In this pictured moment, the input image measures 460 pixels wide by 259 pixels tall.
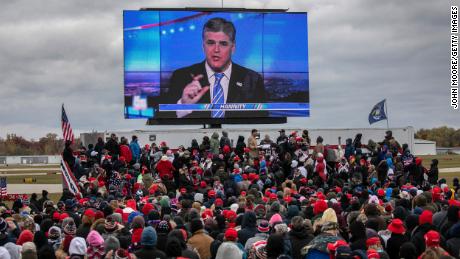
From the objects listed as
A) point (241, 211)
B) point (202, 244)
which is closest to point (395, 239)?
point (202, 244)

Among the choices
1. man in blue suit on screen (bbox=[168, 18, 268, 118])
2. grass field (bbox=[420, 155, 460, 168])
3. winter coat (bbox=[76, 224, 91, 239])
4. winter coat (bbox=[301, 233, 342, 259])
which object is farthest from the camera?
grass field (bbox=[420, 155, 460, 168])

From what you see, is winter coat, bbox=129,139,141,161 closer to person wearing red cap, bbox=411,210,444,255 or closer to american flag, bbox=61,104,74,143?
american flag, bbox=61,104,74,143

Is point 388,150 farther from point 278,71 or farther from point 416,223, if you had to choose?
point 416,223

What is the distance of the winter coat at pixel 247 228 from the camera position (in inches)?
394

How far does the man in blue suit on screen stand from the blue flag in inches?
212

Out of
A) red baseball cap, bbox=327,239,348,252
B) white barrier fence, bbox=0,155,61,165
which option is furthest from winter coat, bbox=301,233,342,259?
white barrier fence, bbox=0,155,61,165

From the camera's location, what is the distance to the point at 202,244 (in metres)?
9.88

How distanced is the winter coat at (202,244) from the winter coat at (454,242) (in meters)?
3.27

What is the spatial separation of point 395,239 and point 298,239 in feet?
4.43

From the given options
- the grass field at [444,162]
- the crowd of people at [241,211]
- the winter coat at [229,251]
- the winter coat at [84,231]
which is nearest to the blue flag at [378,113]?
the crowd of people at [241,211]

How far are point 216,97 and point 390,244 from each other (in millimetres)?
24981

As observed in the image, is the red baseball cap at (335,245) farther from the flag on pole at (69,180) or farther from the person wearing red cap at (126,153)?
the person wearing red cap at (126,153)

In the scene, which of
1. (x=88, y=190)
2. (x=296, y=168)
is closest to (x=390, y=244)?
(x=88, y=190)

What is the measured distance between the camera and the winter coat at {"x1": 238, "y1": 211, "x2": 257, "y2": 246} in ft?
32.8
